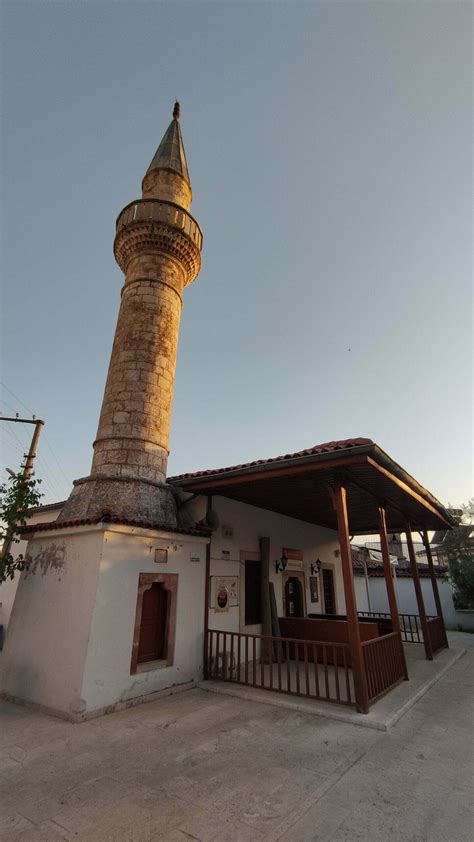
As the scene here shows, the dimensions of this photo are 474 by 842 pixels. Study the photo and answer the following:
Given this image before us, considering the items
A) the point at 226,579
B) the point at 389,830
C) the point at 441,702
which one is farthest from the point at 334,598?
the point at 389,830

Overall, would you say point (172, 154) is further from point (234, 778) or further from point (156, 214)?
point (234, 778)

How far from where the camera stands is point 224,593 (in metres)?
8.41

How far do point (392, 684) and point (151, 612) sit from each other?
4.23 metres

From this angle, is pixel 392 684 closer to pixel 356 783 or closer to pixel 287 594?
pixel 356 783

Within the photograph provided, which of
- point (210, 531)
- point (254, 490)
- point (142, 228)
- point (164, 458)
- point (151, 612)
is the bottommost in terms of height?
point (151, 612)

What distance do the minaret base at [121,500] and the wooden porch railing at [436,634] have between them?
709 centimetres

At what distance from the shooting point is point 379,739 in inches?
181

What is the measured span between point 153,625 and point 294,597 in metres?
5.81

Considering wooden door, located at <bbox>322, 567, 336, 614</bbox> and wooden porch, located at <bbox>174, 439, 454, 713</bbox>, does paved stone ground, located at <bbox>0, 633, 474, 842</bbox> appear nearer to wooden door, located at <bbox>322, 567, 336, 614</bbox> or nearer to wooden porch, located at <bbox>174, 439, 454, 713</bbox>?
wooden porch, located at <bbox>174, 439, 454, 713</bbox>

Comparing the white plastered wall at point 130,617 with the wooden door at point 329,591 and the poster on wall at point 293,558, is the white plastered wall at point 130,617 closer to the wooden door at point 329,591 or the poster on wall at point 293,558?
the poster on wall at point 293,558

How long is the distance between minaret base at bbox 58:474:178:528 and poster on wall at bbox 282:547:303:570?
4300mm

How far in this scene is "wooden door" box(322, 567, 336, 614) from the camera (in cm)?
1318

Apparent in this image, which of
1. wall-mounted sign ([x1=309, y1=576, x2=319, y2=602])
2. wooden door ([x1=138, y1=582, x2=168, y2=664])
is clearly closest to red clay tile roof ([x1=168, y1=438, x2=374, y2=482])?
wooden door ([x1=138, y1=582, x2=168, y2=664])

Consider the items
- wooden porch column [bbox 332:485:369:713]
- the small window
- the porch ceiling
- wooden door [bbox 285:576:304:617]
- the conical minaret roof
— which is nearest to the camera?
wooden porch column [bbox 332:485:369:713]
